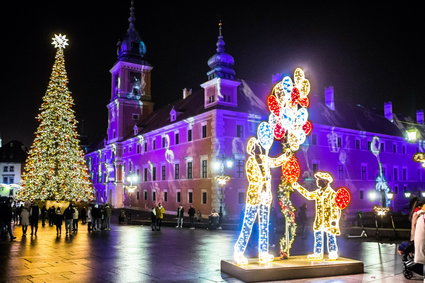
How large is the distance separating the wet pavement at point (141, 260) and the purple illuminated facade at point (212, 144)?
18.5 metres

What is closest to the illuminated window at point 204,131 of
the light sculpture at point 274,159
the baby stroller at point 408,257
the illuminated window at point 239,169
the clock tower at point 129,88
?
the illuminated window at point 239,169

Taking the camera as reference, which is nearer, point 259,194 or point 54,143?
point 259,194

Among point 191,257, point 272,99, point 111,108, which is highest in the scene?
point 111,108

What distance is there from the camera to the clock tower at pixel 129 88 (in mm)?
59719

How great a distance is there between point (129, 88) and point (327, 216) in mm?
51901

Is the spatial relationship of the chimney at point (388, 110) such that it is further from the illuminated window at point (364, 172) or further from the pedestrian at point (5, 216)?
the pedestrian at point (5, 216)

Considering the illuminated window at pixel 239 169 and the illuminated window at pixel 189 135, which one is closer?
the illuminated window at pixel 239 169

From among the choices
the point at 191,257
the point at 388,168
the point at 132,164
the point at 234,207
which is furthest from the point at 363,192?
the point at 191,257

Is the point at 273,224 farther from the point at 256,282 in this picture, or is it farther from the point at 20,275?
the point at 20,275

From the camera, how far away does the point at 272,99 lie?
38.1 ft

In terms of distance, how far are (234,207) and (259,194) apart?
27082 mm

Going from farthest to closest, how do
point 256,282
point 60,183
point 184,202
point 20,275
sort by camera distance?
point 184,202
point 60,183
point 20,275
point 256,282

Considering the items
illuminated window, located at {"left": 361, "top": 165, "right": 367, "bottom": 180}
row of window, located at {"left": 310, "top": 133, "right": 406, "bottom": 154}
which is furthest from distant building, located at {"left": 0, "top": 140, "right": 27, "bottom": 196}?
illuminated window, located at {"left": 361, "top": 165, "right": 367, "bottom": 180}

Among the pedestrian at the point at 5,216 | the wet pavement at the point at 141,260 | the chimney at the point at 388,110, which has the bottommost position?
the wet pavement at the point at 141,260
